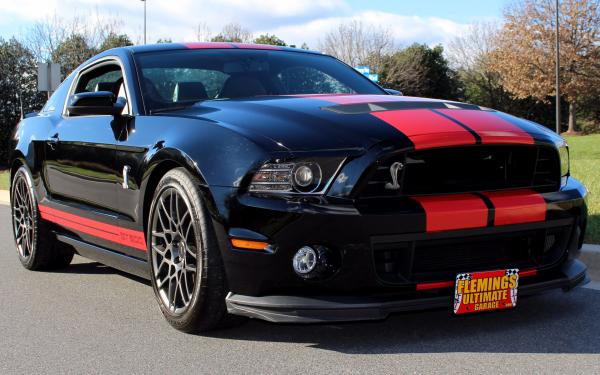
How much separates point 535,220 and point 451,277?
53 cm

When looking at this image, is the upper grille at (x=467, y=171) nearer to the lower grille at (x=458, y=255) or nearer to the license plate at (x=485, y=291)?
the lower grille at (x=458, y=255)

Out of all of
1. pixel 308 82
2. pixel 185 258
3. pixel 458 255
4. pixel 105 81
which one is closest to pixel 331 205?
pixel 458 255

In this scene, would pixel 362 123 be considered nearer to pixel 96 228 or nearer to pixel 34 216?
pixel 96 228

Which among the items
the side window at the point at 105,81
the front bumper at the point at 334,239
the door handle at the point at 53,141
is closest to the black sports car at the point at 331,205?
the front bumper at the point at 334,239

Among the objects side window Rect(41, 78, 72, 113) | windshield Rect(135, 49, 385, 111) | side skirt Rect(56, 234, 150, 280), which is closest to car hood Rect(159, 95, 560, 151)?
windshield Rect(135, 49, 385, 111)

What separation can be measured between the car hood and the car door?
0.65m

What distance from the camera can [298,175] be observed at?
3482 millimetres

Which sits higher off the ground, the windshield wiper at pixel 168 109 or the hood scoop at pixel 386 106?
the hood scoop at pixel 386 106

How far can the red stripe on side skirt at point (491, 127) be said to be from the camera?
373cm

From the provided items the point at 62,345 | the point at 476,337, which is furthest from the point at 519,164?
the point at 62,345

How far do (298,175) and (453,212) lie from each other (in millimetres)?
695

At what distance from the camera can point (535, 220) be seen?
374 cm

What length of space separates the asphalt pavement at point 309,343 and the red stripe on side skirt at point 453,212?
1.93 ft

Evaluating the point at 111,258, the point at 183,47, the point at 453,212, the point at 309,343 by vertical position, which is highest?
the point at 183,47
